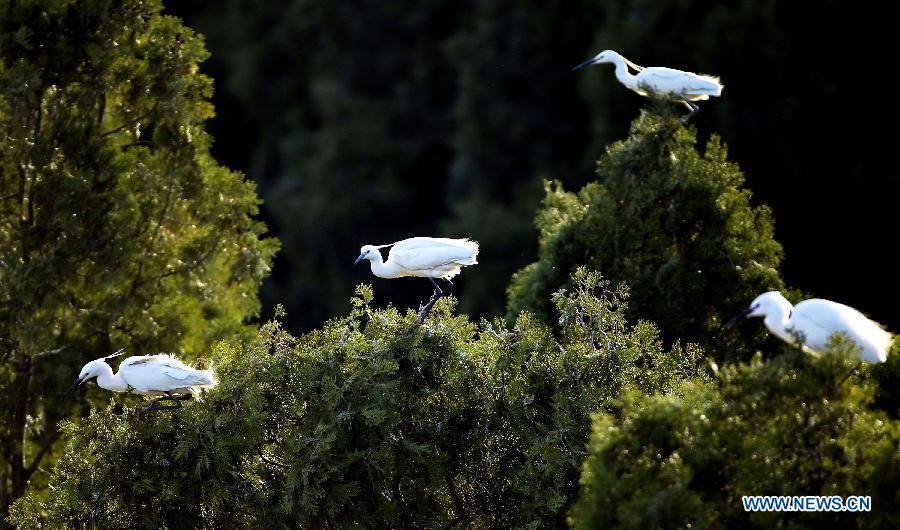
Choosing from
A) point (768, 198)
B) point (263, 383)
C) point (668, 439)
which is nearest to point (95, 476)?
point (263, 383)

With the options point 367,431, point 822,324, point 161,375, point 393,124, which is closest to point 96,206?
point 161,375

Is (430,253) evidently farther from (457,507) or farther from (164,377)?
(164,377)

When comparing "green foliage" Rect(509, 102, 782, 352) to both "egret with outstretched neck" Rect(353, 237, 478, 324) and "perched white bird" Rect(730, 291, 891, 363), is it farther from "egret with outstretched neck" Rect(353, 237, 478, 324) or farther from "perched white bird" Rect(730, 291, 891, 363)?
"perched white bird" Rect(730, 291, 891, 363)

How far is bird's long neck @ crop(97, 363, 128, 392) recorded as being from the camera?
9984 mm

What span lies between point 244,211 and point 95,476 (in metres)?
4.32

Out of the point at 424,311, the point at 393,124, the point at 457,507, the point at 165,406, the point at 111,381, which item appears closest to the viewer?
the point at 165,406

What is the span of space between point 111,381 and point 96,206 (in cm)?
243

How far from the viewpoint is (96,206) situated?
12.1 m

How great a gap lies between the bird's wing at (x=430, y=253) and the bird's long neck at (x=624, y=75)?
10.9ft

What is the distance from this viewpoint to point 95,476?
30.3 feet

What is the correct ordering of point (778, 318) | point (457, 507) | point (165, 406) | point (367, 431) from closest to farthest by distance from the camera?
point (778, 318)
point (367, 431)
point (165, 406)
point (457, 507)

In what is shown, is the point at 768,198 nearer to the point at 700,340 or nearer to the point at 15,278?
the point at 700,340

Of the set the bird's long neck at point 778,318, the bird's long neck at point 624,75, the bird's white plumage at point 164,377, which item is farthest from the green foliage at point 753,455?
the bird's long neck at point 624,75

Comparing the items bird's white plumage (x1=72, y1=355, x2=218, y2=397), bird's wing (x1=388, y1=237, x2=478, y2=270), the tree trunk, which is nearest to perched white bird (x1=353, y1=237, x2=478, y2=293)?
bird's wing (x1=388, y1=237, x2=478, y2=270)
